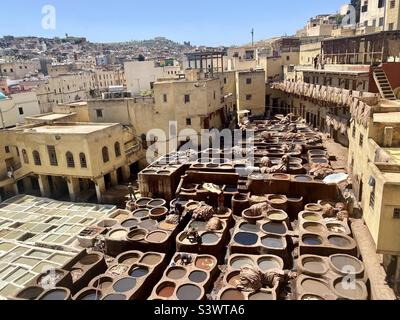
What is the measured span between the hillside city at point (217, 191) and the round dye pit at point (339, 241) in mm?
52

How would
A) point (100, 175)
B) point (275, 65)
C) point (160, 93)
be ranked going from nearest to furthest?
1. point (100, 175)
2. point (160, 93)
3. point (275, 65)

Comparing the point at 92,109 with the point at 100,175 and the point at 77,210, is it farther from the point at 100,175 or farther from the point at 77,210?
the point at 77,210

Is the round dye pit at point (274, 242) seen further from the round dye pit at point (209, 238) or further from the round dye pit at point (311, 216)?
the round dye pit at point (311, 216)

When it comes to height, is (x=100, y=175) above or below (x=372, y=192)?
below

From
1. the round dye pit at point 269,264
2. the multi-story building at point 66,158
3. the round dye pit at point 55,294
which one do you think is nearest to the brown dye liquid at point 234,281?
→ the round dye pit at point 269,264

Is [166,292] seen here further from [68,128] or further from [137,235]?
[68,128]

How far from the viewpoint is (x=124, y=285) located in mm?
16141

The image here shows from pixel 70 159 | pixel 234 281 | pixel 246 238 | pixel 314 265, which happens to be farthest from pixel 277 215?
pixel 70 159

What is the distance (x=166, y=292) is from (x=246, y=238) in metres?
5.87

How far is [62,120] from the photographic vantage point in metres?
38.2

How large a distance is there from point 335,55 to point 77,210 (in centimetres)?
3280

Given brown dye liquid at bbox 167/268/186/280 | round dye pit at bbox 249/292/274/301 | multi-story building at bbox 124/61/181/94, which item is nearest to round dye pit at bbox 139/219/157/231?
brown dye liquid at bbox 167/268/186/280

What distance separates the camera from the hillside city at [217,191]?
51.0ft
